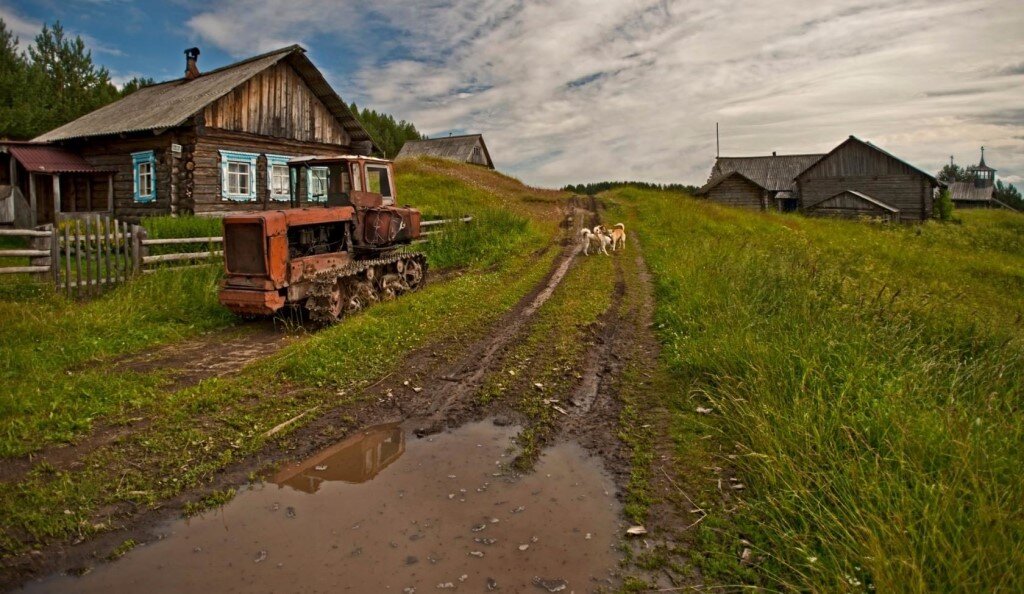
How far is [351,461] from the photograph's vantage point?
15.3 feet

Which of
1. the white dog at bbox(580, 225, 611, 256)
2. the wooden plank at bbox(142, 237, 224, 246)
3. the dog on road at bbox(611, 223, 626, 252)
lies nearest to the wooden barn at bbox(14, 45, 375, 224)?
the wooden plank at bbox(142, 237, 224, 246)

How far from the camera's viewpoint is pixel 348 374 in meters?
6.45

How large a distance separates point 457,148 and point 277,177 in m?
36.8

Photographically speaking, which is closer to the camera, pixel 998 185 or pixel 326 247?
pixel 326 247

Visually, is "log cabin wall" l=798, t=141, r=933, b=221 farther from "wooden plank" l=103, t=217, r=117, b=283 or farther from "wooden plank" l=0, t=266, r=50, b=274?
"wooden plank" l=0, t=266, r=50, b=274

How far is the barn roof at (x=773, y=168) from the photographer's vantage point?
48188 millimetres

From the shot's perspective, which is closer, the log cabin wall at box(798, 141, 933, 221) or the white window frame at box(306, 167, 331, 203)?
the white window frame at box(306, 167, 331, 203)

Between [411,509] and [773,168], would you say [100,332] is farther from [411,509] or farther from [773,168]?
[773,168]

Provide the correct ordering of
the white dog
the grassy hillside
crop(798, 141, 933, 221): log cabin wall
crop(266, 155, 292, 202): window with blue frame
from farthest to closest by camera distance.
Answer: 1. crop(798, 141, 933, 221): log cabin wall
2. crop(266, 155, 292, 202): window with blue frame
3. the white dog
4. the grassy hillside

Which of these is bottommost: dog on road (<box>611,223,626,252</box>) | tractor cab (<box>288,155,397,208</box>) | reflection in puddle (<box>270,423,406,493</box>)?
reflection in puddle (<box>270,423,406,493</box>)

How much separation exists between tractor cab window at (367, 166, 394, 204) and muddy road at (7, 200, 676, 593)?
5.12 m

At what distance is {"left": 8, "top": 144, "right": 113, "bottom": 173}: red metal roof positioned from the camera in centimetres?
1866

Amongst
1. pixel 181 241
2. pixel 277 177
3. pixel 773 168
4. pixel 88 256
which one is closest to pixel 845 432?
pixel 88 256

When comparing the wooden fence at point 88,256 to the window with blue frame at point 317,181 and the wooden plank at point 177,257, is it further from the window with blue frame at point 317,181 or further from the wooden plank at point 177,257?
the window with blue frame at point 317,181
